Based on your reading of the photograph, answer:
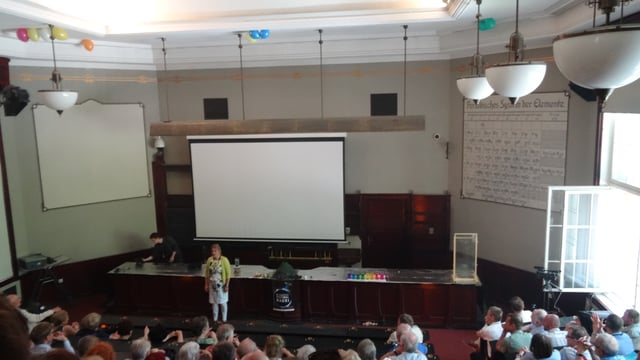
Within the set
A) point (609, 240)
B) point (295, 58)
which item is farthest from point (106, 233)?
point (609, 240)

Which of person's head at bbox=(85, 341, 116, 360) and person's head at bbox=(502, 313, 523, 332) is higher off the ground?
person's head at bbox=(85, 341, 116, 360)

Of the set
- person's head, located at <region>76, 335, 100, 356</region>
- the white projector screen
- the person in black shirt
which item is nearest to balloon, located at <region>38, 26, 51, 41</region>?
the white projector screen

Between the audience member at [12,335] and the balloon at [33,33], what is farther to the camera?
the balloon at [33,33]

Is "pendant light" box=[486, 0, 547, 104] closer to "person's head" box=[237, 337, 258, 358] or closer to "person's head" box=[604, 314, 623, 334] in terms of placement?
"person's head" box=[604, 314, 623, 334]

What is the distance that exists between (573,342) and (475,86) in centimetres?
267

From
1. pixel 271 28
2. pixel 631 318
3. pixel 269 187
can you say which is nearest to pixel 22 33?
pixel 271 28

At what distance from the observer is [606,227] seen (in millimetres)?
6250

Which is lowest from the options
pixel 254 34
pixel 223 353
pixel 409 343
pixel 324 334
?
pixel 324 334

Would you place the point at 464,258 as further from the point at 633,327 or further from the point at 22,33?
A: the point at 22,33

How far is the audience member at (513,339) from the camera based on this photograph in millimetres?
4582

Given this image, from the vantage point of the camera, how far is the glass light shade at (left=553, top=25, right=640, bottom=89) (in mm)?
1793

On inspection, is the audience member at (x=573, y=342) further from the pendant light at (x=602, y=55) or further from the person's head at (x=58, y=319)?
the person's head at (x=58, y=319)

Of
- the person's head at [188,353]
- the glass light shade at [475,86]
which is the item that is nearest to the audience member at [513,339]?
the glass light shade at [475,86]

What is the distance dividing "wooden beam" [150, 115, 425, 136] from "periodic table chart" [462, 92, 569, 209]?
1805 mm
